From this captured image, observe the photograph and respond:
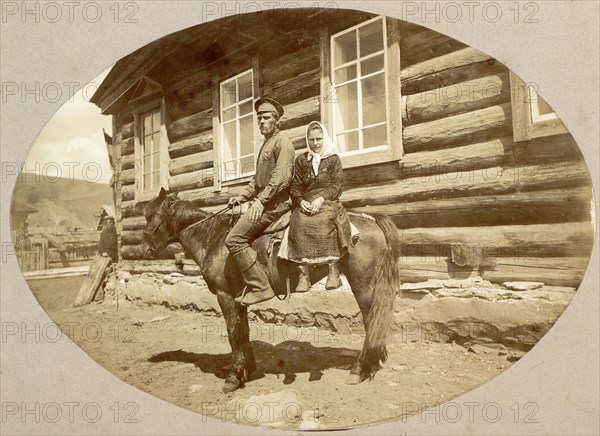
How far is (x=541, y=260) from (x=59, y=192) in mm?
2043

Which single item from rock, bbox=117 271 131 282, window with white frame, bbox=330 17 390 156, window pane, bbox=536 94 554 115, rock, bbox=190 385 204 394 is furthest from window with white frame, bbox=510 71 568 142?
rock, bbox=117 271 131 282

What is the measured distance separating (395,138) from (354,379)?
0.98 meters

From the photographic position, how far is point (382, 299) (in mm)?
1751

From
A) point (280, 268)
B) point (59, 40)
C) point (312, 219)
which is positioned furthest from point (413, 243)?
point (59, 40)

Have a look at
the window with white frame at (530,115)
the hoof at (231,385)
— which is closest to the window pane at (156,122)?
the hoof at (231,385)

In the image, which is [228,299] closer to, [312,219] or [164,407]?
[312,219]

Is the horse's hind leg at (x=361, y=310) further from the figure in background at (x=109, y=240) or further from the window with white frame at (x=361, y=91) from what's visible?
the figure in background at (x=109, y=240)

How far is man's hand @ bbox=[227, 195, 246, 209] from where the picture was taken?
185 centimetres

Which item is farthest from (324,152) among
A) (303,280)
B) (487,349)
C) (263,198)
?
(487,349)

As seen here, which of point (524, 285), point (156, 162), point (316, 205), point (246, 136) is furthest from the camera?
point (156, 162)

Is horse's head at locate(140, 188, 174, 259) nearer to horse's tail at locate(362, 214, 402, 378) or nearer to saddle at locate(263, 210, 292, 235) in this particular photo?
saddle at locate(263, 210, 292, 235)

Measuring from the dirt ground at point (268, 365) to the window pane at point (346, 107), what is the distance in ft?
2.79

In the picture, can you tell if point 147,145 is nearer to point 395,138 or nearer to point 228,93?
point 228,93

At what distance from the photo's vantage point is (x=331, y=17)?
182 centimetres
